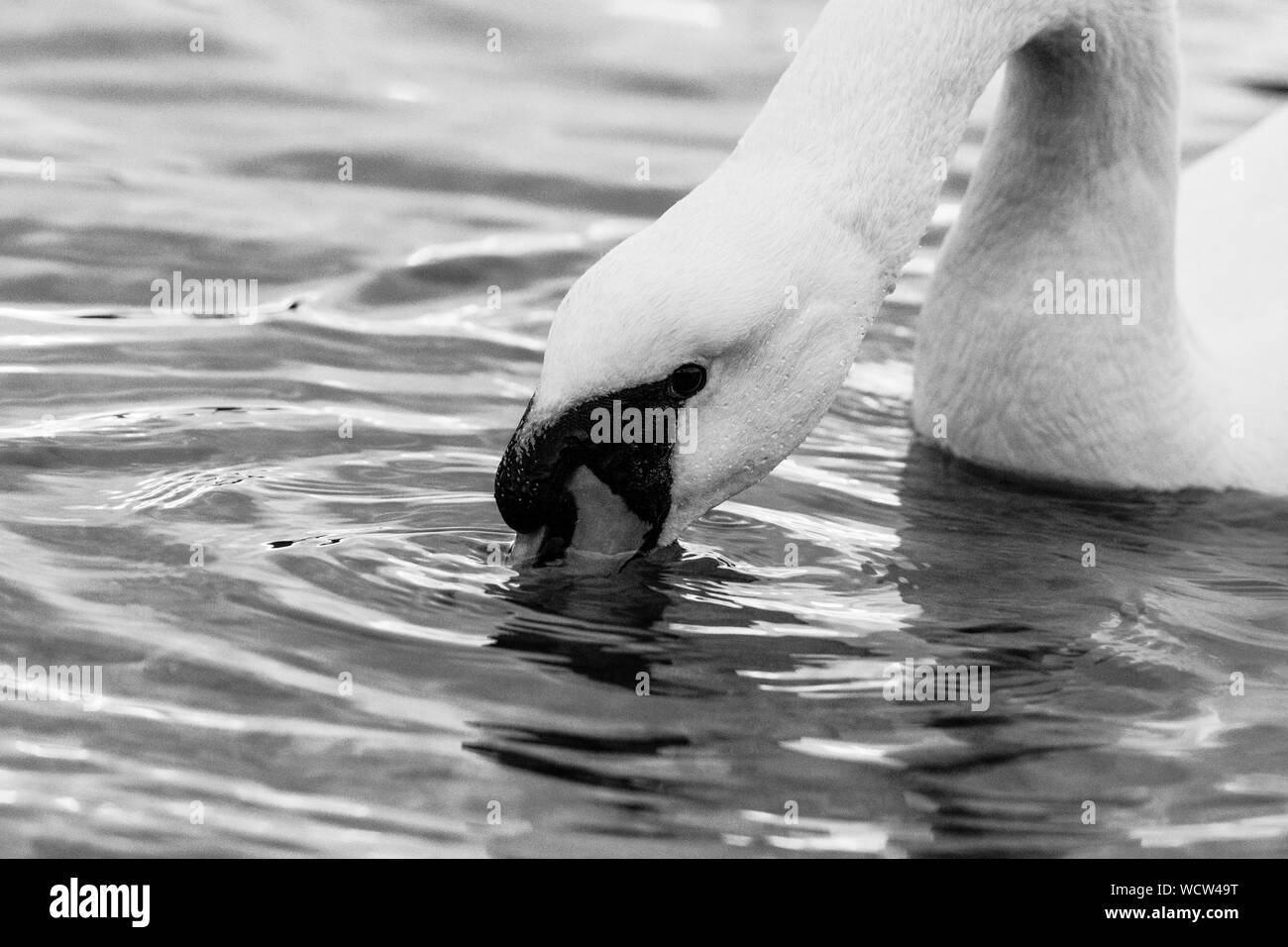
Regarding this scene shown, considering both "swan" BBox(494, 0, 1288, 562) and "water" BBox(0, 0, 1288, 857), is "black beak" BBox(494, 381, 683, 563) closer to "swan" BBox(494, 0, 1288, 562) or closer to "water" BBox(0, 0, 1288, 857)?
"swan" BBox(494, 0, 1288, 562)

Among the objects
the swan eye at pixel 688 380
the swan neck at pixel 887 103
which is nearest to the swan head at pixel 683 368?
the swan eye at pixel 688 380

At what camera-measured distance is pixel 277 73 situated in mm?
10266

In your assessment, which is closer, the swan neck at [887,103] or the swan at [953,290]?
the swan at [953,290]

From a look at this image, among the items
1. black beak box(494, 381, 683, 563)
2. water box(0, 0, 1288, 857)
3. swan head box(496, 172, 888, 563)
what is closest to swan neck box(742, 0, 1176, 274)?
swan head box(496, 172, 888, 563)

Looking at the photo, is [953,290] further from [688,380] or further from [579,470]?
[579,470]

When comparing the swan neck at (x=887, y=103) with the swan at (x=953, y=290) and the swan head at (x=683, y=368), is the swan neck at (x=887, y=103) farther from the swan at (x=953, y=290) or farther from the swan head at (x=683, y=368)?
the swan head at (x=683, y=368)

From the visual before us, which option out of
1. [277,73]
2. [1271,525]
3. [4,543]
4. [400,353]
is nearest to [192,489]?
[4,543]

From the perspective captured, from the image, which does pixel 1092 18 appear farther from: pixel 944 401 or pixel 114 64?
pixel 114 64

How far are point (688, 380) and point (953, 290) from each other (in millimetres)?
1899

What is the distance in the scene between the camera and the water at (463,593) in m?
4.53

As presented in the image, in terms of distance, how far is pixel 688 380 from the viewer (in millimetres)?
4930

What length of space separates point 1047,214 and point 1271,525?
1.16m

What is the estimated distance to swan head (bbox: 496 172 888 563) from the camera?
186 inches

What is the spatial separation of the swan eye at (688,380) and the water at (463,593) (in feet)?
1.98
